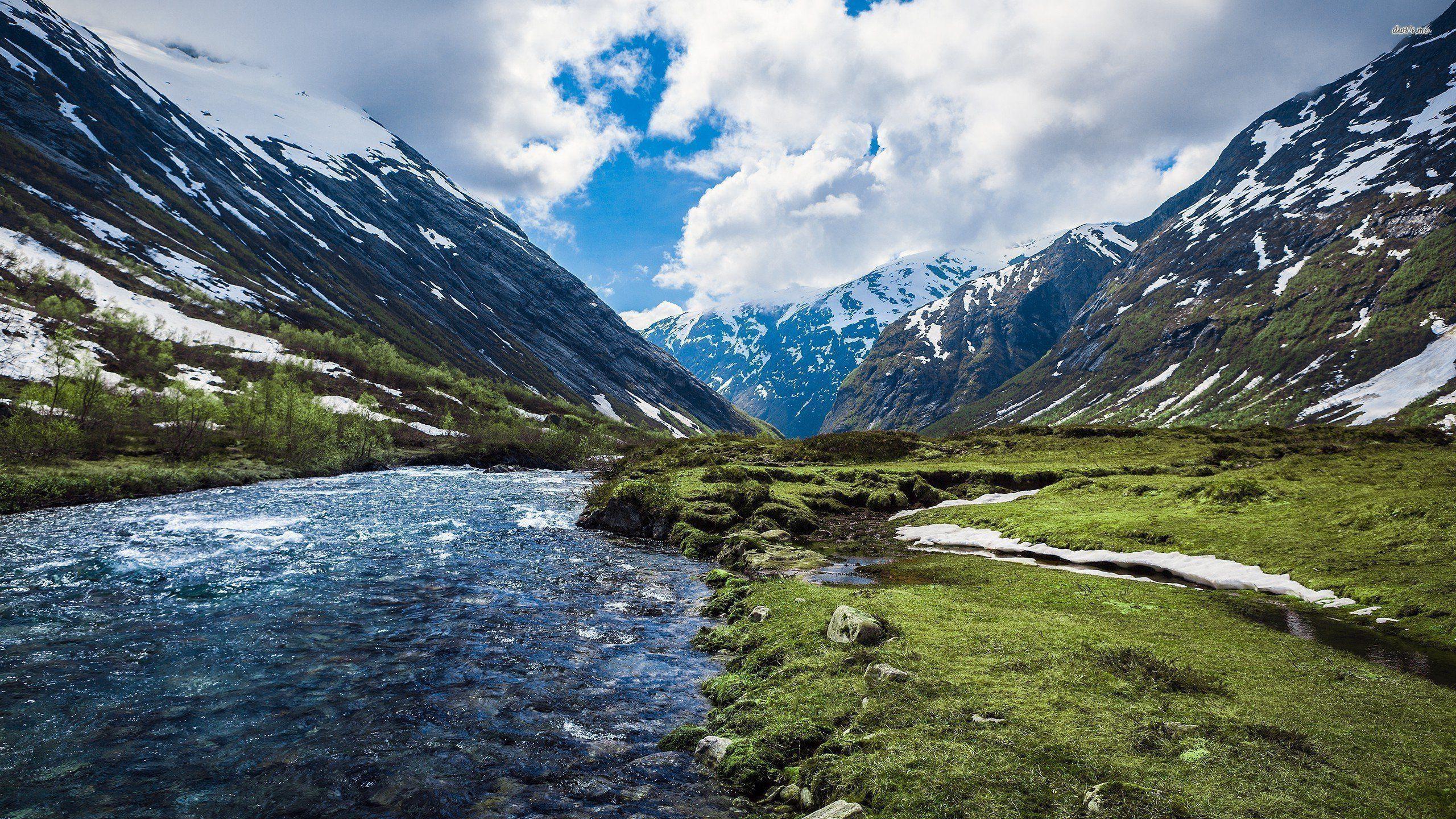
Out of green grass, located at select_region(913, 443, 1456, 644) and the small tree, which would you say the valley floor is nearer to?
green grass, located at select_region(913, 443, 1456, 644)

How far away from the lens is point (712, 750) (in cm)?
1221

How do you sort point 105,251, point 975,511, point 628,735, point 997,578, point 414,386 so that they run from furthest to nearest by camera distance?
point 414,386 < point 105,251 < point 975,511 < point 997,578 < point 628,735

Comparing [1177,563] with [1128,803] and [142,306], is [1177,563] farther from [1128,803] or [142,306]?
[142,306]

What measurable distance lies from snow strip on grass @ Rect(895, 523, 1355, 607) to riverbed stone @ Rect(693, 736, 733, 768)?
18.2 m

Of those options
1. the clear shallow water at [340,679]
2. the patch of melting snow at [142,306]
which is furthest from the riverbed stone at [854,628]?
the patch of melting snow at [142,306]

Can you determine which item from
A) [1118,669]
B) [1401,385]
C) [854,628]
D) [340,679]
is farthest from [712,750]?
[1401,385]

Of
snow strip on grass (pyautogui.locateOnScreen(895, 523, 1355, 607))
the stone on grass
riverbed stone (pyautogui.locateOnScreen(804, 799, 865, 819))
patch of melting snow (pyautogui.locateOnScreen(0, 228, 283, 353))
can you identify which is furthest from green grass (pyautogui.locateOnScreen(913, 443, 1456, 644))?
patch of melting snow (pyautogui.locateOnScreen(0, 228, 283, 353))

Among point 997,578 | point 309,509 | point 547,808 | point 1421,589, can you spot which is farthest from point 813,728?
point 309,509

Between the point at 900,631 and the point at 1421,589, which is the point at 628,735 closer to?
the point at 900,631

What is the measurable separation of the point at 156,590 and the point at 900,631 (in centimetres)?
2859

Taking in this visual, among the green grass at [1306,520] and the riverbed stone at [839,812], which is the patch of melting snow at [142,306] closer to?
the green grass at [1306,520]

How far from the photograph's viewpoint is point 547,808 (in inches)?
417

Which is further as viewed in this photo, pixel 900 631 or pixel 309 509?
pixel 309 509

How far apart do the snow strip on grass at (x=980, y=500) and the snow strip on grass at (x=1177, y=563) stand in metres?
8.01
